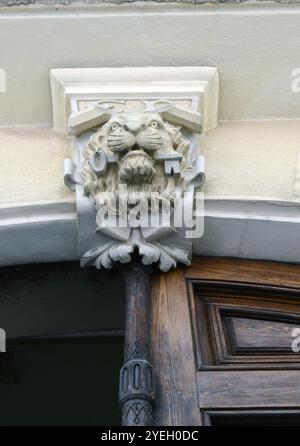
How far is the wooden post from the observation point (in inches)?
67.8

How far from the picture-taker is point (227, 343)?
6.66 ft

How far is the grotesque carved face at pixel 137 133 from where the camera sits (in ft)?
6.97

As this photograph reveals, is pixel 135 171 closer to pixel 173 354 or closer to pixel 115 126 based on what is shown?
pixel 115 126

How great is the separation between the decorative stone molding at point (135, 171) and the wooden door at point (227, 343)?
0.35 feet

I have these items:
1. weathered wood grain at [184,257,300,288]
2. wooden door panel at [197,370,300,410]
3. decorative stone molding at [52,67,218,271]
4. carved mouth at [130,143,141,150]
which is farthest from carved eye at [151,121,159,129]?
wooden door panel at [197,370,300,410]

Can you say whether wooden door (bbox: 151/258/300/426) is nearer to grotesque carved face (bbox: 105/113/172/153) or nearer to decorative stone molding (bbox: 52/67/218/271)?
decorative stone molding (bbox: 52/67/218/271)

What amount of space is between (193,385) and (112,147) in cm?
64

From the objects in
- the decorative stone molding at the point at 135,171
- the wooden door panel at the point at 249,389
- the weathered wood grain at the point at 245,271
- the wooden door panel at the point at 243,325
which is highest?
the decorative stone molding at the point at 135,171

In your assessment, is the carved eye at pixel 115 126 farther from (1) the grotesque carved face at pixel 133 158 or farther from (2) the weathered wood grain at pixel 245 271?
(2) the weathered wood grain at pixel 245 271

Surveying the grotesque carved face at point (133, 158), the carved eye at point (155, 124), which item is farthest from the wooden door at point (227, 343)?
the carved eye at point (155, 124)

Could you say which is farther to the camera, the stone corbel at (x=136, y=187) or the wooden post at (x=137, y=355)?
the stone corbel at (x=136, y=187)

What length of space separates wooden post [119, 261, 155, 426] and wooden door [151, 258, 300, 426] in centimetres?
3
